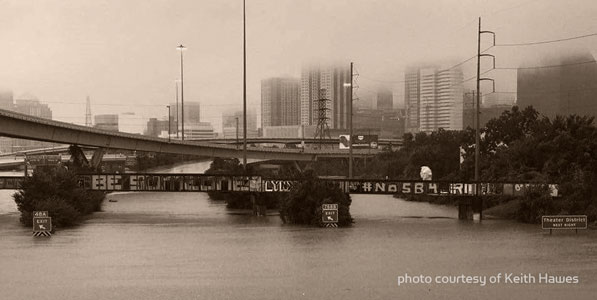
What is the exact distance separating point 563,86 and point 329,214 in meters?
57.3

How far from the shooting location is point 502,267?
2844 centimetres

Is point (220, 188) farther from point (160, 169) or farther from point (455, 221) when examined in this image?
point (160, 169)

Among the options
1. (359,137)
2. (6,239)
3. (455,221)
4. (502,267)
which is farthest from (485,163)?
(359,137)

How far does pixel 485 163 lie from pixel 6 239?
151 ft

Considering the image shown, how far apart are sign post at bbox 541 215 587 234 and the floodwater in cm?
56

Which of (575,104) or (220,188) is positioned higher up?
(575,104)

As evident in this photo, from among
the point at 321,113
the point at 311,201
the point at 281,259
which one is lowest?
the point at 281,259

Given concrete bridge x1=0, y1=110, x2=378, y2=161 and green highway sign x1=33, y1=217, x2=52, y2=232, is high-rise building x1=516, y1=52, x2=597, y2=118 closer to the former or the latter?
concrete bridge x1=0, y1=110, x2=378, y2=161

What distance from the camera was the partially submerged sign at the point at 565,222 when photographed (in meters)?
39.6

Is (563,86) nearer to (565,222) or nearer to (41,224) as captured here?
(565,222)

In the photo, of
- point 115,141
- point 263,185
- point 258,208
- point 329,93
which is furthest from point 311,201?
point 329,93

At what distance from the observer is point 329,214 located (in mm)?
43938

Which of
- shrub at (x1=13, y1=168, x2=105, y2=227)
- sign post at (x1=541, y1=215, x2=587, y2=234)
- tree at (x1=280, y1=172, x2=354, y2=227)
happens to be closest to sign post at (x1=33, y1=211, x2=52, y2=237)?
shrub at (x1=13, y1=168, x2=105, y2=227)

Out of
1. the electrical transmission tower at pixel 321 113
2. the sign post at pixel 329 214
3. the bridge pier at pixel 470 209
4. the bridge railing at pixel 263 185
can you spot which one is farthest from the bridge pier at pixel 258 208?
the electrical transmission tower at pixel 321 113
